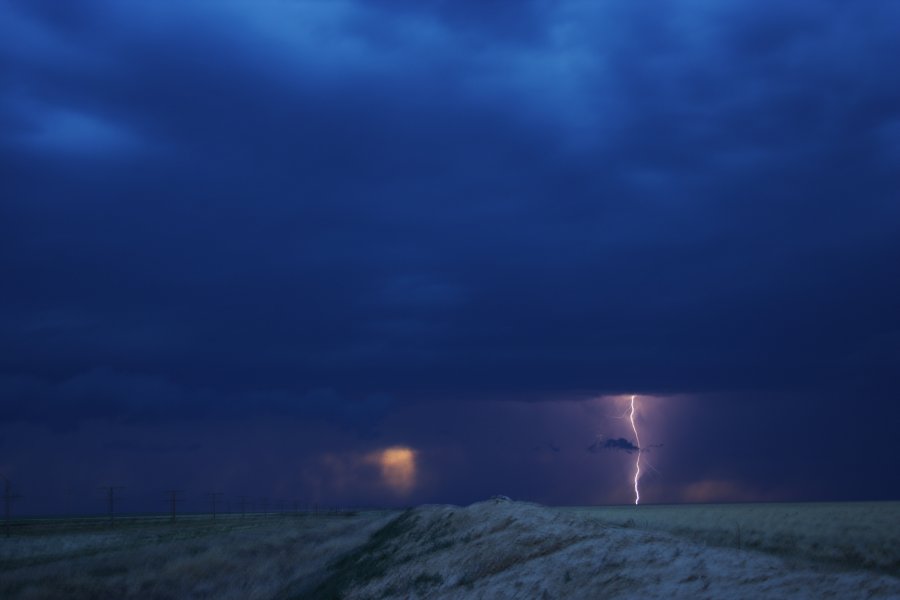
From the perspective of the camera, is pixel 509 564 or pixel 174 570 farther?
pixel 174 570

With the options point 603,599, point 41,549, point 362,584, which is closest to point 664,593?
point 603,599

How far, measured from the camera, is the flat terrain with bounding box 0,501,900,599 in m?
14.3

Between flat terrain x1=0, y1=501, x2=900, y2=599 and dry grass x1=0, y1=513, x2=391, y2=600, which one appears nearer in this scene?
flat terrain x1=0, y1=501, x2=900, y2=599

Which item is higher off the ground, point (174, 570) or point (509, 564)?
point (509, 564)

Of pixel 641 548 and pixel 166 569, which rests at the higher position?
pixel 641 548

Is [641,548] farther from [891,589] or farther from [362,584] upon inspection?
[362,584]

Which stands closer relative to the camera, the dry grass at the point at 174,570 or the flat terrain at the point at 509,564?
the flat terrain at the point at 509,564

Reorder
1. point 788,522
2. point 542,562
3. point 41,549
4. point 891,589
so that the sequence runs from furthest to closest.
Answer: point 41,549
point 788,522
point 542,562
point 891,589

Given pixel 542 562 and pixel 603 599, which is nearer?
pixel 603 599

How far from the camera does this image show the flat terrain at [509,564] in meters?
14.3

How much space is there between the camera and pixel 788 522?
54.8 meters

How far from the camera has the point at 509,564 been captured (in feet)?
67.8

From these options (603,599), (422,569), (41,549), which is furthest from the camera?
(41,549)

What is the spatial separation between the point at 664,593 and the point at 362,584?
1465 cm
